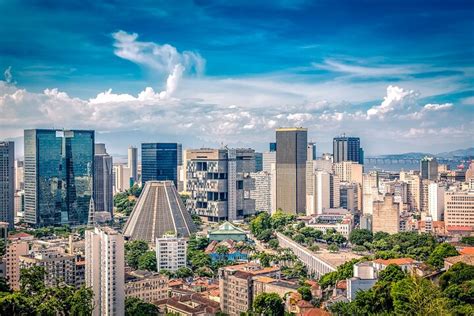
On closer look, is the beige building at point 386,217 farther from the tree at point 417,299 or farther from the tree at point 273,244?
the tree at point 417,299

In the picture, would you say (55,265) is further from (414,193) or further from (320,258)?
(414,193)

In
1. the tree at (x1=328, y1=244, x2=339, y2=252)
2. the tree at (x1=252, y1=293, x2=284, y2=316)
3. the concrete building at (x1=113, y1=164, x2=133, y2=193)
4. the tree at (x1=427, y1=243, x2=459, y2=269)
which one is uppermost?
the concrete building at (x1=113, y1=164, x2=133, y2=193)

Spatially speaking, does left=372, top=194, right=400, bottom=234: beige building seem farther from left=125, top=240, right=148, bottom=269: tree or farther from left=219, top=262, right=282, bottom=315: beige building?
left=219, top=262, right=282, bottom=315: beige building

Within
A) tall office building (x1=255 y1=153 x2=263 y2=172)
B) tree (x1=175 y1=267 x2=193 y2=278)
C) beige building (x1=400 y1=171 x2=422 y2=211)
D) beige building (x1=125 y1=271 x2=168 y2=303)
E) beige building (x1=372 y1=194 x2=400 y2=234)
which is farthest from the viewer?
tall office building (x1=255 y1=153 x2=263 y2=172)

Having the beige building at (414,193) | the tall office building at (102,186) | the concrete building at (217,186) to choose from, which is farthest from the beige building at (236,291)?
the beige building at (414,193)

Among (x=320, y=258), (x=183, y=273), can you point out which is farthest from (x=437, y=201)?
(x=183, y=273)

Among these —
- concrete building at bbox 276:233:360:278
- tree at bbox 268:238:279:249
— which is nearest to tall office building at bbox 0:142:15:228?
tree at bbox 268:238:279:249
